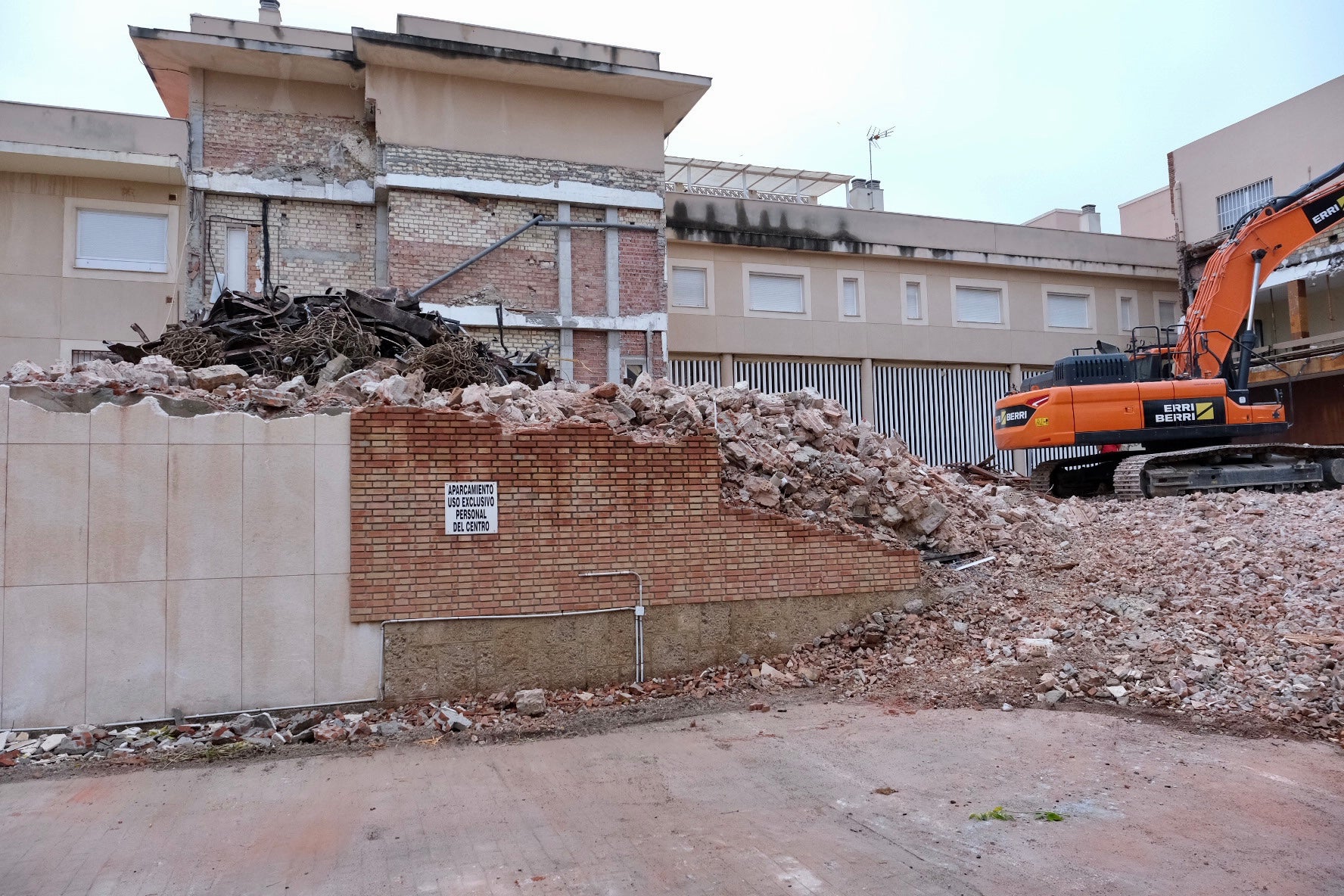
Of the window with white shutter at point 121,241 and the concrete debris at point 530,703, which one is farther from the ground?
the window with white shutter at point 121,241

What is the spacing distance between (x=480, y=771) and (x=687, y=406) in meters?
4.43

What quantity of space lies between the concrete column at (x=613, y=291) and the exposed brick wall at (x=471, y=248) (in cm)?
102

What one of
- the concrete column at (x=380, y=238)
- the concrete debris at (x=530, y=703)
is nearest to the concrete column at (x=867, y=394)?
the concrete column at (x=380, y=238)

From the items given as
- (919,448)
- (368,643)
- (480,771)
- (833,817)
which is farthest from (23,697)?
(919,448)

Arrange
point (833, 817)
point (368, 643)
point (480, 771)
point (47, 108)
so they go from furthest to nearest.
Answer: point (47, 108)
point (368, 643)
point (480, 771)
point (833, 817)

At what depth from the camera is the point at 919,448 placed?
2058 centimetres

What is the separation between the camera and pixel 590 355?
1764cm

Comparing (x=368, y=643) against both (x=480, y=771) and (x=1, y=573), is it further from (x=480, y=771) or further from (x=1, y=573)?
(x=1, y=573)

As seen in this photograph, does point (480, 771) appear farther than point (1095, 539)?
No

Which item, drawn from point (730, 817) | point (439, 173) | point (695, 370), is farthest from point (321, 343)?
point (695, 370)

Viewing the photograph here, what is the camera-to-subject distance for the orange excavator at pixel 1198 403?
1409 cm

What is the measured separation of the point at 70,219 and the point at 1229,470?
757 inches

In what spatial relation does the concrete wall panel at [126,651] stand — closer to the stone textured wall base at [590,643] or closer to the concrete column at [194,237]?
the stone textured wall base at [590,643]

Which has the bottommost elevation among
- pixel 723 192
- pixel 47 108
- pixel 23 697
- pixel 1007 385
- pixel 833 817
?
pixel 833 817
